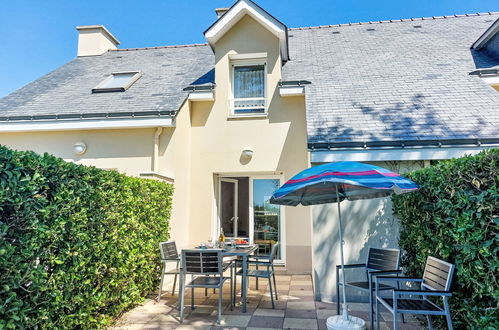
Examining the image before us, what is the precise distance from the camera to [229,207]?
10125mm

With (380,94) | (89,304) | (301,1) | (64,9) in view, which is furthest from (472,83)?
(64,9)

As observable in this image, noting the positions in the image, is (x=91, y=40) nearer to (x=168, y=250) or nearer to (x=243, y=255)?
(x=168, y=250)

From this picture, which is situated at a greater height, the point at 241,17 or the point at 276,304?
the point at 241,17

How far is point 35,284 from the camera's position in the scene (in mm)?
3406

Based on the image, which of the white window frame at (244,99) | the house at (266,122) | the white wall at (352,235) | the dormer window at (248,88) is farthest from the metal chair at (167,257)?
the dormer window at (248,88)

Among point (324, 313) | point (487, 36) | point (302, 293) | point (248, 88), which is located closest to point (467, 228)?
point (324, 313)

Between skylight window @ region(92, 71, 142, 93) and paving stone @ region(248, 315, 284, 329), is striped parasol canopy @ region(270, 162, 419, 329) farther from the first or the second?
skylight window @ region(92, 71, 142, 93)

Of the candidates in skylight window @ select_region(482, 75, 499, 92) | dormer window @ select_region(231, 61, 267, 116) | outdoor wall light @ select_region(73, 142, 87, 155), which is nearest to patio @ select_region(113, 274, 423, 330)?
outdoor wall light @ select_region(73, 142, 87, 155)

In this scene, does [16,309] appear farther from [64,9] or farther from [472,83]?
[64,9]

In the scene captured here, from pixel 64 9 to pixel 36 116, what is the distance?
296 inches

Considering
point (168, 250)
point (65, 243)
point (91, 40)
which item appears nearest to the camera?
Answer: point (65, 243)

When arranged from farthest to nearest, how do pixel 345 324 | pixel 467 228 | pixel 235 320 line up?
pixel 235 320, pixel 345 324, pixel 467 228

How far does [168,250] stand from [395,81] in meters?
8.25

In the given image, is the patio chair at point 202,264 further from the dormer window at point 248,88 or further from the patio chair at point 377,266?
the dormer window at point 248,88
